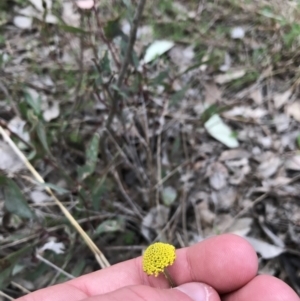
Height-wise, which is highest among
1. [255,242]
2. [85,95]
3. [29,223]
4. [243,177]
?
[85,95]

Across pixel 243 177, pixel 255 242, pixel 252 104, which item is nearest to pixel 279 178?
pixel 243 177

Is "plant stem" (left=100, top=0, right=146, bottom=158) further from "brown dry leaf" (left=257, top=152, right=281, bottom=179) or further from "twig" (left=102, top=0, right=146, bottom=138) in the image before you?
"brown dry leaf" (left=257, top=152, right=281, bottom=179)

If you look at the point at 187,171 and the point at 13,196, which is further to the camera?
the point at 187,171

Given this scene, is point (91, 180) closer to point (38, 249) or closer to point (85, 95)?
point (38, 249)

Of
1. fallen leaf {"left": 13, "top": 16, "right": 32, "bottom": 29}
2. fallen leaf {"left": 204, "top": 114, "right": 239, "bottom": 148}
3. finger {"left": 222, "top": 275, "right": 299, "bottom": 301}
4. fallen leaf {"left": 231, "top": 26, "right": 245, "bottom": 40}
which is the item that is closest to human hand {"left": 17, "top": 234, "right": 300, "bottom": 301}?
finger {"left": 222, "top": 275, "right": 299, "bottom": 301}

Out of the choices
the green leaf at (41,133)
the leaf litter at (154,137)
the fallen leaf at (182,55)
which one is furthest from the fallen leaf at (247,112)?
the green leaf at (41,133)

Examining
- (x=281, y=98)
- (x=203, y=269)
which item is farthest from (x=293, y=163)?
(x=203, y=269)

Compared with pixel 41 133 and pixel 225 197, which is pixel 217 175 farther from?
pixel 41 133
